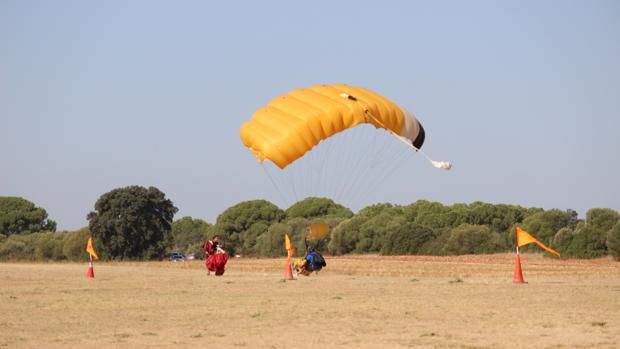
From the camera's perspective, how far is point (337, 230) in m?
71.2

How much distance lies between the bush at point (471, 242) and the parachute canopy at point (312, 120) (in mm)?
29202

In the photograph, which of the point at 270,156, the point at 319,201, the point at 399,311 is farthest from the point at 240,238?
the point at 399,311

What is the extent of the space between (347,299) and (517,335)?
781 centimetres

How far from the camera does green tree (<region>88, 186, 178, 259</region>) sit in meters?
70.1

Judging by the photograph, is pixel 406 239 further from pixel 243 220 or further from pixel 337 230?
pixel 243 220

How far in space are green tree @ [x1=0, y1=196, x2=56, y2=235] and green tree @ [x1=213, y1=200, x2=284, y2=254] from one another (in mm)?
39532

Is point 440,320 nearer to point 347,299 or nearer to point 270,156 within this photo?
point 347,299

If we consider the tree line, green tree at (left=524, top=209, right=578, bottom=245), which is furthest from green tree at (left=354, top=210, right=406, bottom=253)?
A: green tree at (left=524, top=209, right=578, bottom=245)

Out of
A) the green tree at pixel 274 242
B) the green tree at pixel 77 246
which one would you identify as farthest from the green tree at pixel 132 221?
the green tree at pixel 274 242

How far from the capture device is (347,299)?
2283 cm

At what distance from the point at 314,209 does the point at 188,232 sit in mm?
35885

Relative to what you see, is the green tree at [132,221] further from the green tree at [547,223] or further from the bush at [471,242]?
the green tree at [547,223]

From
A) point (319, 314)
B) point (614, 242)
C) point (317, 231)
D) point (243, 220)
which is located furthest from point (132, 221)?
point (319, 314)

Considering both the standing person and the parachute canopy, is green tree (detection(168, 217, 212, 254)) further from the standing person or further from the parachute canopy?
the parachute canopy
